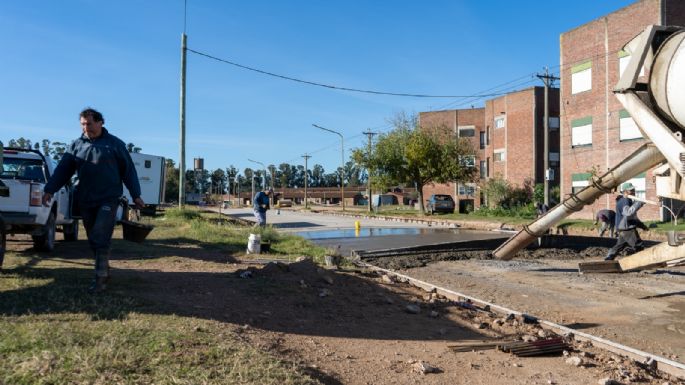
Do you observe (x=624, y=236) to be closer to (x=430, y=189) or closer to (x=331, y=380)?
(x=331, y=380)

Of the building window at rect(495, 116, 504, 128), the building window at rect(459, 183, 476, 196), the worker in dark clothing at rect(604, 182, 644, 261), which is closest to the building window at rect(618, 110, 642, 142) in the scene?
the building window at rect(495, 116, 504, 128)

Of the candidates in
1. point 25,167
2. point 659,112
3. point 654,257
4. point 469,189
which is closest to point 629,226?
point 654,257

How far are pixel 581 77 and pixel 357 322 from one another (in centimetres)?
3261

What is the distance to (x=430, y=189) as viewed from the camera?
62.5 m

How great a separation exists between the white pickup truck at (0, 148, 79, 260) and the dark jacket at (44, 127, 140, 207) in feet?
9.34

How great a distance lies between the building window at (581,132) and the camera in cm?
3388

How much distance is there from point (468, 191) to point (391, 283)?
4698 centimetres

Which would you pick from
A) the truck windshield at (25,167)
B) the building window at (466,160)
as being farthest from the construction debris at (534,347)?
the building window at (466,160)

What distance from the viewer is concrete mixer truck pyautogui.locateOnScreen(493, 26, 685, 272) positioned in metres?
6.38

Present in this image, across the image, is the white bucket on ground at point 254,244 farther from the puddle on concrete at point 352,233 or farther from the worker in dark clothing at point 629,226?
the puddle on concrete at point 352,233

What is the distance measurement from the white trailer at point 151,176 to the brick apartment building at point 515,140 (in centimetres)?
2424

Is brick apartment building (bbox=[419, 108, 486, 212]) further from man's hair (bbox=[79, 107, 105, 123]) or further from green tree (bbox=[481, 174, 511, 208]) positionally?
man's hair (bbox=[79, 107, 105, 123])

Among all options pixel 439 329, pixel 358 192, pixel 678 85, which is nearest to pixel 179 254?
pixel 439 329

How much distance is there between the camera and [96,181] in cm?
605
